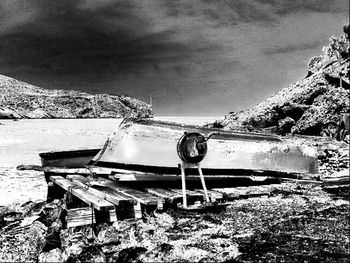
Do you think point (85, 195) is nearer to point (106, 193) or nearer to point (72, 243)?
point (106, 193)

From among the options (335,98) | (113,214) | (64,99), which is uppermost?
(64,99)

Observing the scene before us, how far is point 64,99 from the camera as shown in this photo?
100 m

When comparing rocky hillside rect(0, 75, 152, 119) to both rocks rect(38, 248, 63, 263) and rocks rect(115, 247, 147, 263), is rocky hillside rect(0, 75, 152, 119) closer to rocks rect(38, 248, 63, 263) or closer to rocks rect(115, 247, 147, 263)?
rocks rect(38, 248, 63, 263)

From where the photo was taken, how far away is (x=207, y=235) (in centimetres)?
409

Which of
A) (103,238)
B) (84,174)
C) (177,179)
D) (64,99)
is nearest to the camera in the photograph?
(103,238)

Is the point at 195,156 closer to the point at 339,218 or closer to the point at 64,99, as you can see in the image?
the point at 339,218

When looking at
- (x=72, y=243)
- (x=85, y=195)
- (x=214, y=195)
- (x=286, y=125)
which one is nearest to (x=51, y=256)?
(x=72, y=243)

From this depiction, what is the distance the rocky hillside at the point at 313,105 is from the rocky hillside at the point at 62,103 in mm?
63527

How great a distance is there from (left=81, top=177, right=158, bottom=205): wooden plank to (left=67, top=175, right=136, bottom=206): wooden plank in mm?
108

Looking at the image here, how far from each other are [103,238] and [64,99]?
100849 mm

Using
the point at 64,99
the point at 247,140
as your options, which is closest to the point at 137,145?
the point at 247,140

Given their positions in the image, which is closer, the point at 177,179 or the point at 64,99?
the point at 177,179

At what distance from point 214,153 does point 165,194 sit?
3.94 ft

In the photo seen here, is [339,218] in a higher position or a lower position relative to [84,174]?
lower
